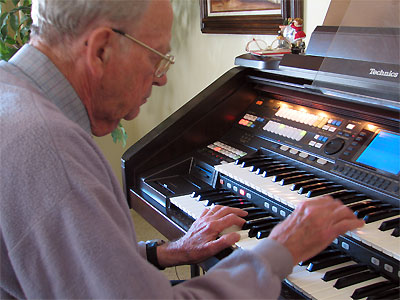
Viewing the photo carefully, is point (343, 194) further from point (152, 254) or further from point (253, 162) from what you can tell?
point (152, 254)

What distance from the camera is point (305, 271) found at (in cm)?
121

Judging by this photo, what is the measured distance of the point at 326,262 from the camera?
1223 millimetres

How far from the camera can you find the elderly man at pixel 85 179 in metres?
0.78

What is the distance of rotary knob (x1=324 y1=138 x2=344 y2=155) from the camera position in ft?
5.03

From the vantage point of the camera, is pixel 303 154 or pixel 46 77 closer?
pixel 46 77

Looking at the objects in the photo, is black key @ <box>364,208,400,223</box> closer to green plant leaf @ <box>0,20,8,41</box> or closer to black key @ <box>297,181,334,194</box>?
black key @ <box>297,181,334,194</box>

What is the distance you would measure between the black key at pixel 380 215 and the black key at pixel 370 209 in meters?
0.02

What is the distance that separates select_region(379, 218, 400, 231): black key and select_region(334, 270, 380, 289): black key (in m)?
0.12

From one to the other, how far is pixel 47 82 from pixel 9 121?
15 centimetres

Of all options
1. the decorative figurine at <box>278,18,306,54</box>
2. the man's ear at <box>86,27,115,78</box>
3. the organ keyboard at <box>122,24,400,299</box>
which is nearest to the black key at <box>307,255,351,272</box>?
the organ keyboard at <box>122,24,400,299</box>

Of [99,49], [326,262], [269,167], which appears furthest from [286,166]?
[99,49]

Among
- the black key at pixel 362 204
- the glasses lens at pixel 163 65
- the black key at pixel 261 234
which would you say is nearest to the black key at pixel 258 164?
the black key at pixel 261 234

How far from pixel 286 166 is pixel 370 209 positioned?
1.36ft

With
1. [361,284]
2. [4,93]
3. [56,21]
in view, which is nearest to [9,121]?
[4,93]
